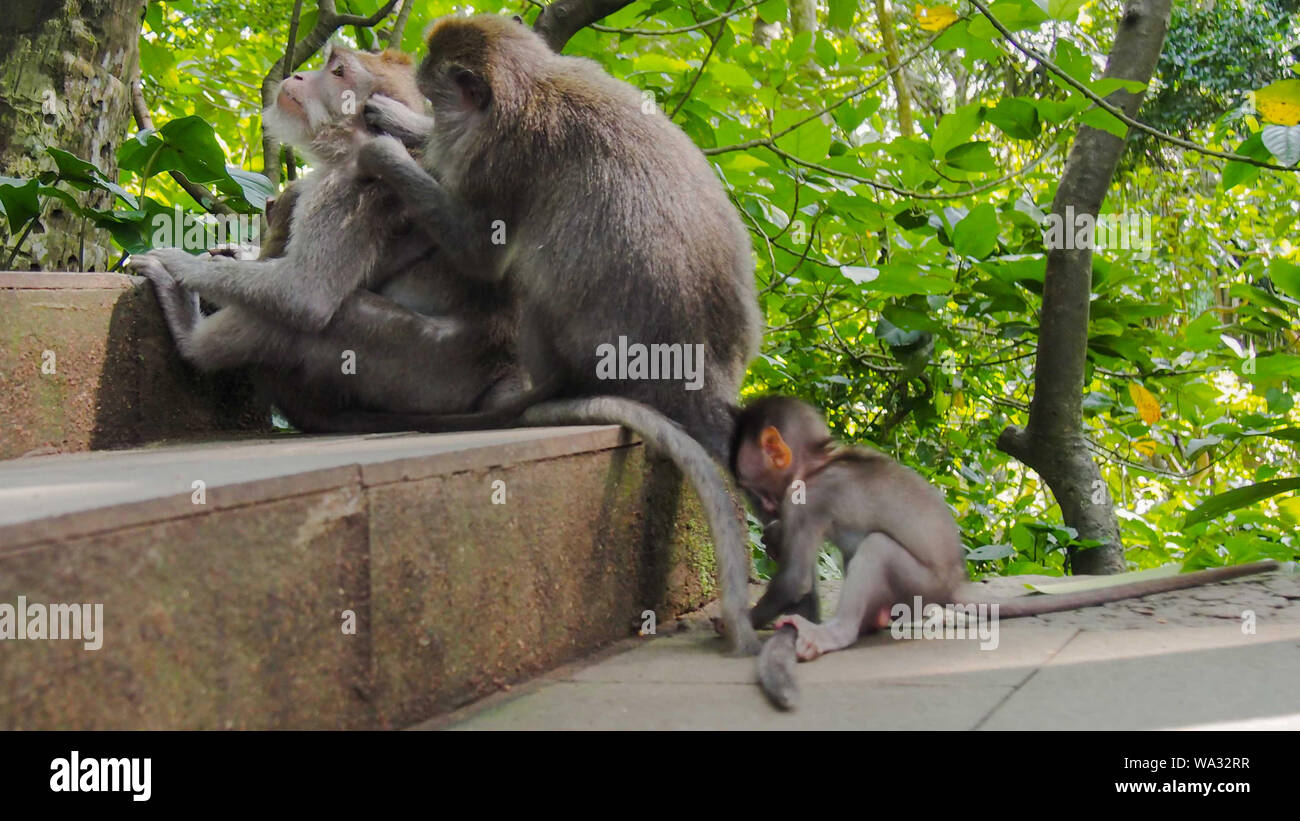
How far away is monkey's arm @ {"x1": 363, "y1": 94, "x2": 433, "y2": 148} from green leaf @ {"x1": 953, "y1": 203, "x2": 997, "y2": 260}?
2.35 m

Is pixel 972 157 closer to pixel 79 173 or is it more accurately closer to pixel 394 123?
pixel 394 123

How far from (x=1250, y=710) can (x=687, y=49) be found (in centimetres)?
593

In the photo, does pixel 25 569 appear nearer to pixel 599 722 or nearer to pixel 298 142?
pixel 599 722

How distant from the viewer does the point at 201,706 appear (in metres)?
2.02

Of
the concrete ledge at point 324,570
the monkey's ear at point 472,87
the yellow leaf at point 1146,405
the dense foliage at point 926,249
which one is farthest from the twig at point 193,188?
the yellow leaf at point 1146,405

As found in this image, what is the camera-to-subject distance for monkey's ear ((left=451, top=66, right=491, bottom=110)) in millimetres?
4070

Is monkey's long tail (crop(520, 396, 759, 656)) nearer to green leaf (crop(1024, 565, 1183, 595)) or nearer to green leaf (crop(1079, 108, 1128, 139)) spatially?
green leaf (crop(1024, 565, 1183, 595))

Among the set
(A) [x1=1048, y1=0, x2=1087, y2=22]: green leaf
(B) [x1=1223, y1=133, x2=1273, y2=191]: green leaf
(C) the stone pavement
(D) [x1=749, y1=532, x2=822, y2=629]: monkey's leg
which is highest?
(A) [x1=1048, y1=0, x2=1087, y2=22]: green leaf

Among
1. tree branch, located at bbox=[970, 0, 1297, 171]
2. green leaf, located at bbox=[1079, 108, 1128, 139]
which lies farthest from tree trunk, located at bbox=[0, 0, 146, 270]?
green leaf, located at bbox=[1079, 108, 1128, 139]

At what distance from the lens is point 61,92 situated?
4.55 m

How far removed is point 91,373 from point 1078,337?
4492 mm

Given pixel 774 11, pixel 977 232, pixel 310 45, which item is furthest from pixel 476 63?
→ pixel 977 232

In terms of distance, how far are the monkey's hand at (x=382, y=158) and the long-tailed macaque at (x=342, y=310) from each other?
86mm
